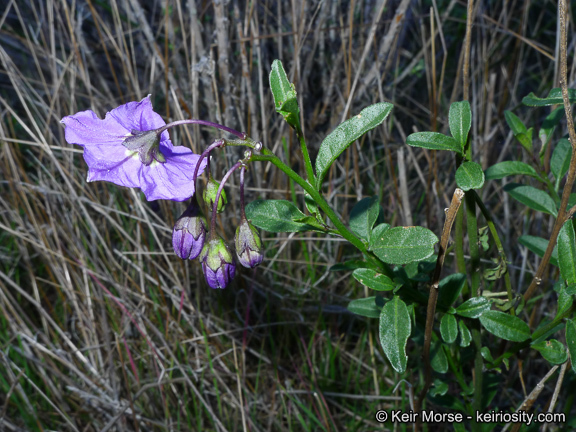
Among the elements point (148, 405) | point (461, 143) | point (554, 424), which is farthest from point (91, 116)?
point (554, 424)

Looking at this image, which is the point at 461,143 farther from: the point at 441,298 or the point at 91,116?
the point at 91,116

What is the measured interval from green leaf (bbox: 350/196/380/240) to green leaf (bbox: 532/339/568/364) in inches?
20.7

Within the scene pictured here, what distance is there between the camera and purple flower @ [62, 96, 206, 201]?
1.25m

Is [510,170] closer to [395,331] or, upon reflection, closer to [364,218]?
[364,218]

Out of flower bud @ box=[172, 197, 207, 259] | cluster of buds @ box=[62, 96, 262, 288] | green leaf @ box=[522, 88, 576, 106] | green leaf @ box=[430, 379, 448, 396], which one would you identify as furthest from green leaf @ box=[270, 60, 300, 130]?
green leaf @ box=[430, 379, 448, 396]

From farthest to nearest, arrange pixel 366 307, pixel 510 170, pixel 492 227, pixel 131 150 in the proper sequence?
1. pixel 366 307
2. pixel 510 170
3. pixel 492 227
4. pixel 131 150

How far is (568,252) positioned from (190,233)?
0.85 meters

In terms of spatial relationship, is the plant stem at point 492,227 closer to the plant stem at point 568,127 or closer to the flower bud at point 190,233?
the plant stem at point 568,127

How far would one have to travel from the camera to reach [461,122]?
1301mm

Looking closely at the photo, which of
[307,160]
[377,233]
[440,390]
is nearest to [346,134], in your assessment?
[307,160]

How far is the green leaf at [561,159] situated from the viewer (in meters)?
1.56

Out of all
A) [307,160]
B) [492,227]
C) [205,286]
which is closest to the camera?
[307,160]

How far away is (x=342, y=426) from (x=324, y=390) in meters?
0.14

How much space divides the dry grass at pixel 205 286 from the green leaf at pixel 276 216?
0.61 meters
